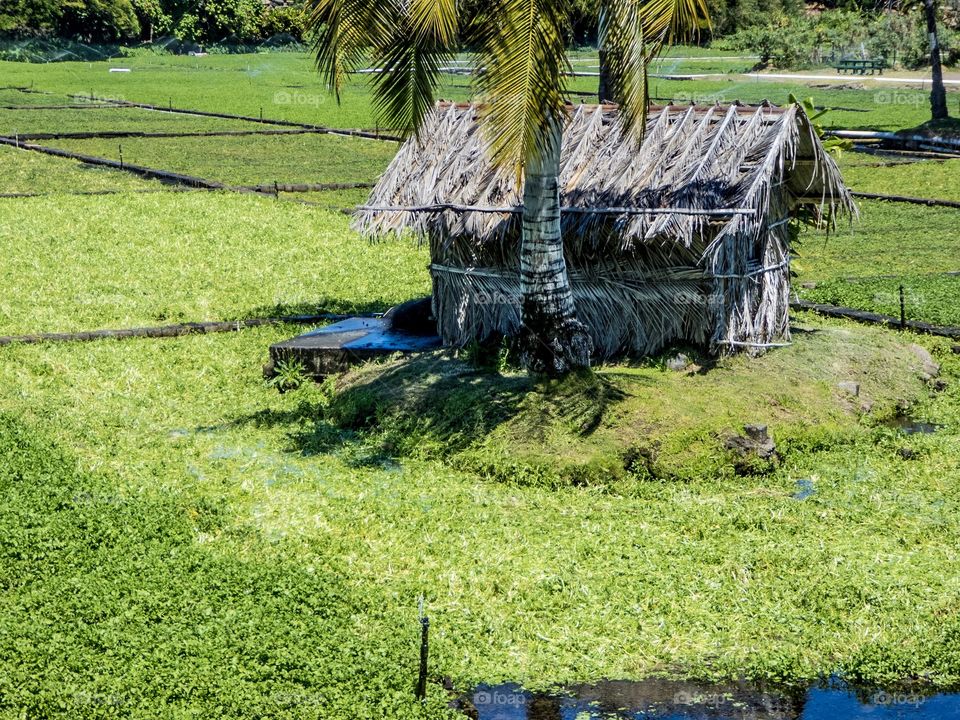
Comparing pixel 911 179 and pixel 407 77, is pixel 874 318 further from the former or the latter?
pixel 911 179

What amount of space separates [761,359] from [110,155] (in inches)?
899

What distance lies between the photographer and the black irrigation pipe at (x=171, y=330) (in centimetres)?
1577

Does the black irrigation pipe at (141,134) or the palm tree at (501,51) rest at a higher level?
the palm tree at (501,51)

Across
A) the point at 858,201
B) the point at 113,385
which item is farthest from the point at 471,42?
the point at 858,201

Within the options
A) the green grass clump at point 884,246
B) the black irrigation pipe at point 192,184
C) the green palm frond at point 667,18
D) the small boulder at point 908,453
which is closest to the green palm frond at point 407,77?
the green palm frond at point 667,18

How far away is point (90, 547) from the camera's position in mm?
9664

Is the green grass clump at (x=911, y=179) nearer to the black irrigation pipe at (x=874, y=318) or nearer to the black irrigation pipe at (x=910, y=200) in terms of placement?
the black irrigation pipe at (x=910, y=200)

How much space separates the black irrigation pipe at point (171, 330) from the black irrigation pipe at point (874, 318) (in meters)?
6.17

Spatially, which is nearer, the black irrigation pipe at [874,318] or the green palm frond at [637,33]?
the green palm frond at [637,33]

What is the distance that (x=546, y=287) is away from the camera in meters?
12.2

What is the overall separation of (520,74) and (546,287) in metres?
2.47

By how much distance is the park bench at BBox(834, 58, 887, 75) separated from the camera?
5375 centimetres

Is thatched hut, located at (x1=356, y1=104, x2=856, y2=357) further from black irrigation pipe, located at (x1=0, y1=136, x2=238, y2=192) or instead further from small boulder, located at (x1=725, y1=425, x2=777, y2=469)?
black irrigation pipe, located at (x1=0, y1=136, x2=238, y2=192)

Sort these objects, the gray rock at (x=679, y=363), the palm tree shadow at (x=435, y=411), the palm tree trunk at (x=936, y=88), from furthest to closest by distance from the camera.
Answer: the palm tree trunk at (x=936, y=88) → the gray rock at (x=679, y=363) → the palm tree shadow at (x=435, y=411)
